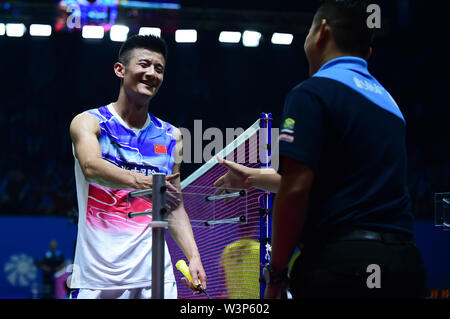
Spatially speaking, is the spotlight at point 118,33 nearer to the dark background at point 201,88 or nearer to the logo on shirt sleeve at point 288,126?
the dark background at point 201,88

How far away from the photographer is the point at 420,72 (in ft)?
47.2

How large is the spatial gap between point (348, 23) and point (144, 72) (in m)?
1.59

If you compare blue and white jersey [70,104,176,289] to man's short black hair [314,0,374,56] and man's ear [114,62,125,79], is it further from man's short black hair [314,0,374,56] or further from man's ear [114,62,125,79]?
man's short black hair [314,0,374,56]

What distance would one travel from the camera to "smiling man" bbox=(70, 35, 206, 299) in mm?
3066

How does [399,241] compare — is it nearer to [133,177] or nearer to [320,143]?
[320,143]

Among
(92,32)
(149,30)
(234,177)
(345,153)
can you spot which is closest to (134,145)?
(234,177)

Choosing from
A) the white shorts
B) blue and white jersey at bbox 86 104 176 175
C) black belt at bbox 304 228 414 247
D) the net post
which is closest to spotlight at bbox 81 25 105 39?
blue and white jersey at bbox 86 104 176 175

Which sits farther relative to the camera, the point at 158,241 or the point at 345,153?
the point at 158,241

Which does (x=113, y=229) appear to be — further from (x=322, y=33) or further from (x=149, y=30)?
(x=149, y=30)

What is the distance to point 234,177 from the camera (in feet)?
8.97

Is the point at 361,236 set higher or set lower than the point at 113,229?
lower

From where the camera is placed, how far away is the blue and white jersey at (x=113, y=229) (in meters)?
3.10

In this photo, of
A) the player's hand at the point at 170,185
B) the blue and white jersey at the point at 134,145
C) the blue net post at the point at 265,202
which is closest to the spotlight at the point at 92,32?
the blue net post at the point at 265,202
